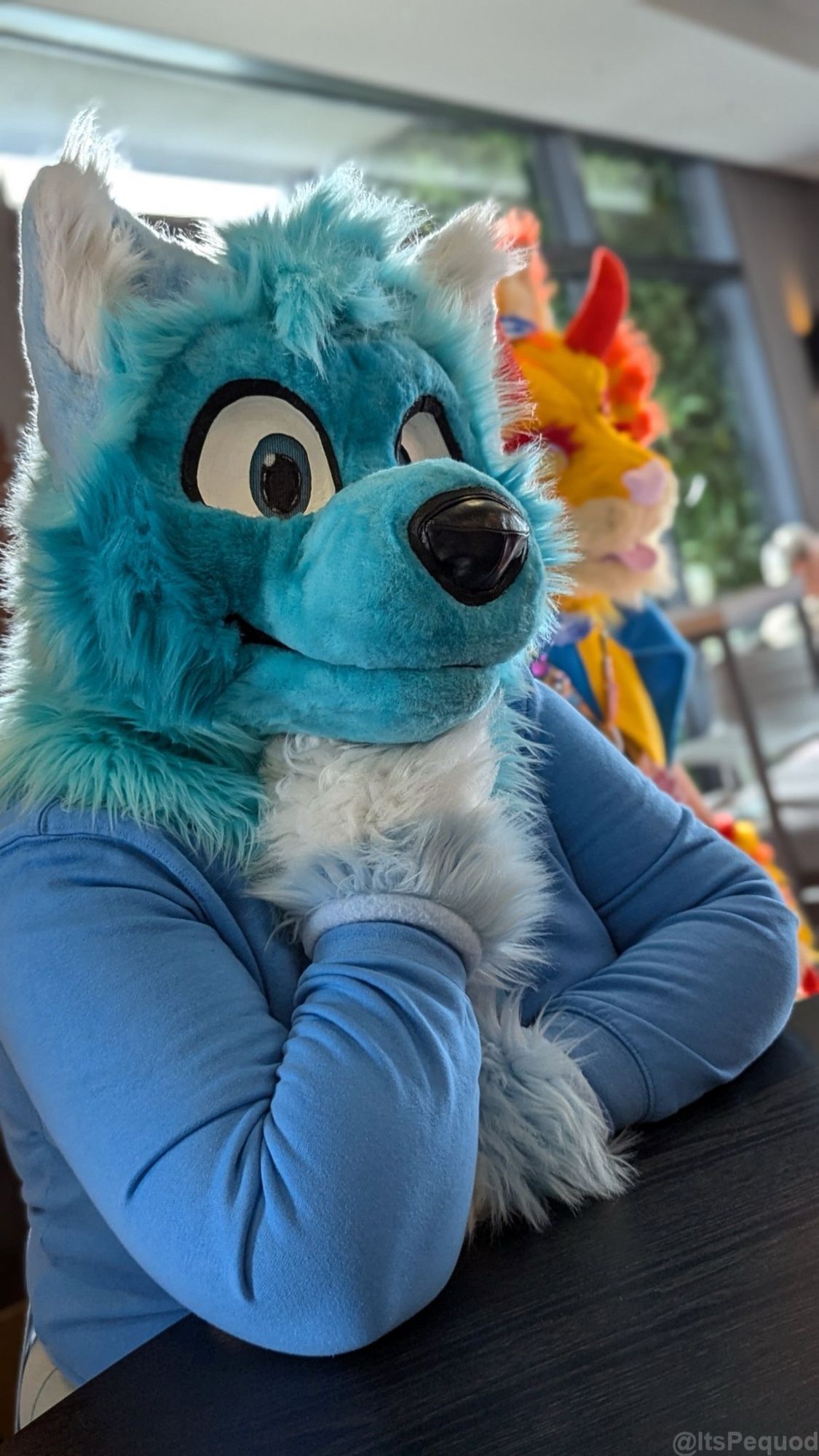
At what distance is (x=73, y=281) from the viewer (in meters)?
0.72

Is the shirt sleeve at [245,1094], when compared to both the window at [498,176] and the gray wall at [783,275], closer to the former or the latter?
the window at [498,176]

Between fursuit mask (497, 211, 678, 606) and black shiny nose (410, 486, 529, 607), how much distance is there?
88cm

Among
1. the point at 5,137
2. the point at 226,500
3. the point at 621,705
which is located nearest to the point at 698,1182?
the point at 226,500

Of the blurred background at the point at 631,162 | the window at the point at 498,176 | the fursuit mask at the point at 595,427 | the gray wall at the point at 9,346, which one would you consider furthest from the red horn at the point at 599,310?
the gray wall at the point at 9,346

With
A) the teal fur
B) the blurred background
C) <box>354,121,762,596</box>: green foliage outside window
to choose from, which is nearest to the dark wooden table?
the teal fur

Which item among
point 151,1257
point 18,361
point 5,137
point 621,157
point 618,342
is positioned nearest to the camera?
point 151,1257

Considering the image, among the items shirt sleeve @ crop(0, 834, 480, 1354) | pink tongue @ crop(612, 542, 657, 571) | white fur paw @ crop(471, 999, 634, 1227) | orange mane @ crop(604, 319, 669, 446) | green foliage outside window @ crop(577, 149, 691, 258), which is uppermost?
green foliage outside window @ crop(577, 149, 691, 258)

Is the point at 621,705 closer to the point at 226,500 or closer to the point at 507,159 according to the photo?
the point at 226,500

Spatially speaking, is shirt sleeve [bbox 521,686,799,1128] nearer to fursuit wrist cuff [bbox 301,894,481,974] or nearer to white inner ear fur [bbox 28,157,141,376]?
fursuit wrist cuff [bbox 301,894,481,974]

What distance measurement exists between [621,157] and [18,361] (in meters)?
4.82

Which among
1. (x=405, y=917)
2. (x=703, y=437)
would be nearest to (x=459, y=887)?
(x=405, y=917)

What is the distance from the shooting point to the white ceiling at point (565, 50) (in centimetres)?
446

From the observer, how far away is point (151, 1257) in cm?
63

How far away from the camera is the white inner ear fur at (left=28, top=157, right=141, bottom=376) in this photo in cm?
72
